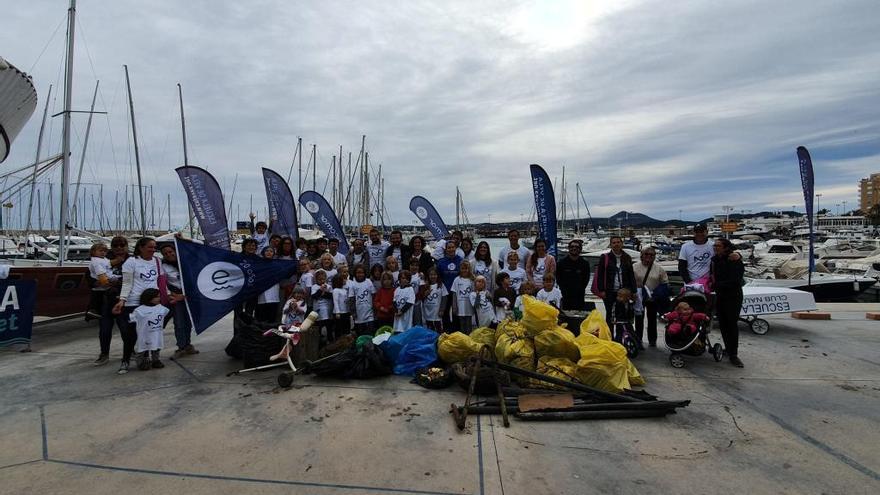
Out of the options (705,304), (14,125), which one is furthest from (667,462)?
(14,125)

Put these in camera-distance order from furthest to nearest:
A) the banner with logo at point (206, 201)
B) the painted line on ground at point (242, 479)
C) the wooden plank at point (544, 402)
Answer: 1. the banner with logo at point (206, 201)
2. the wooden plank at point (544, 402)
3. the painted line on ground at point (242, 479)

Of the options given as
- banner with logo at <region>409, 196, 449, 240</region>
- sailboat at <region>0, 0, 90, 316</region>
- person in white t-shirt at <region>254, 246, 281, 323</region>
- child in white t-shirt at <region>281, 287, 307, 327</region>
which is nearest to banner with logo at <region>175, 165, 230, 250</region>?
sailboat at <region>0, 0, 90, 316</region>

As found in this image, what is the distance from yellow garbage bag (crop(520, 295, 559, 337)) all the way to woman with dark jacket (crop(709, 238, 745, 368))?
261 centimetres

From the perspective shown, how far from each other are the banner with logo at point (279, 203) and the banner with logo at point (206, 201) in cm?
183

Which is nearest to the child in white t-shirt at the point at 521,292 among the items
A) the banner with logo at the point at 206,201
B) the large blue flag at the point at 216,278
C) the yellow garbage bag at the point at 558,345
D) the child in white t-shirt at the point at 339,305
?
the yellow garbage bag at the point at 558,345

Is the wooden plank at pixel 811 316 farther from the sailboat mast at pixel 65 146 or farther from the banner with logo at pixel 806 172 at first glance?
the sailboat mast at pixel 65 146

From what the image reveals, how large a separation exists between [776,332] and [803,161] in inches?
215

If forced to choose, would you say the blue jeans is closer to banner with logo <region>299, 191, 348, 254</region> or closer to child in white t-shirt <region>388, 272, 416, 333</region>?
child in white t-shirt <region>388, 272, 416, 333</region>

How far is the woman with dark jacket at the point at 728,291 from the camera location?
5594 millimetres

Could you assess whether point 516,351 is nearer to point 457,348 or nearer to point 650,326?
point 457,348

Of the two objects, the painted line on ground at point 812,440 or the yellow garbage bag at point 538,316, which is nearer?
the painted line on ground at point 812,440

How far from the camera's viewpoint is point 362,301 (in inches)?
246

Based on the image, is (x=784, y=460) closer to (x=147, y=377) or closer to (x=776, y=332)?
(x=776, y=332)

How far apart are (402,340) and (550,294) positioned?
2.20 metres
